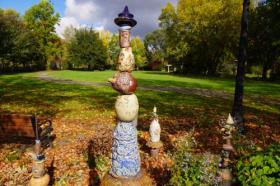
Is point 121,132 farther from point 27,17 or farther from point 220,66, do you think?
point 27,17

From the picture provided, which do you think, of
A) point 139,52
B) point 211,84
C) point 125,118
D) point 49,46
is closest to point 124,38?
point 125,118

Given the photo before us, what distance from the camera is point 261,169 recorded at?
16.7ft

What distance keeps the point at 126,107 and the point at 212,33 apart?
4841 cm

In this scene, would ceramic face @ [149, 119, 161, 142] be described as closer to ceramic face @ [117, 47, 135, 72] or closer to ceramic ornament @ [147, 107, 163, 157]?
ceramic ornament @ [147, 107, 163, 157]

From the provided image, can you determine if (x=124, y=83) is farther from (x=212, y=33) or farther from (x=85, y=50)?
(x=85, y=50)

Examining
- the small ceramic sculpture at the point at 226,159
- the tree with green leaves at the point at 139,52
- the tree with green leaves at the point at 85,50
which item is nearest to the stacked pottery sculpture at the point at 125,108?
the small ceramic sculpture at the point at 226,159

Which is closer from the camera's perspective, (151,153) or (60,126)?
(151,153)

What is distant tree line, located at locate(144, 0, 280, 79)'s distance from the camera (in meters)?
46.9

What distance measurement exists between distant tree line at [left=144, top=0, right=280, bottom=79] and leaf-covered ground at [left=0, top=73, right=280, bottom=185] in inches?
1259

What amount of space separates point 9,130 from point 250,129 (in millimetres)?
9064

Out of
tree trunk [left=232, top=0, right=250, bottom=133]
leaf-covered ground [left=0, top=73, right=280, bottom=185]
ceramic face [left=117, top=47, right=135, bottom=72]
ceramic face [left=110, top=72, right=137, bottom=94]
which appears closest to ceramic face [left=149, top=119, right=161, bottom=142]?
leaf-covered ground [left=0, top=73, right=280, bottom=185]

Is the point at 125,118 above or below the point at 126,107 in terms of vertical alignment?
below

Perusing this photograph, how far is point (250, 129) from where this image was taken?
460 inches

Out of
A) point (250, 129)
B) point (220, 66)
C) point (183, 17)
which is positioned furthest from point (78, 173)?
point (220, 66)
